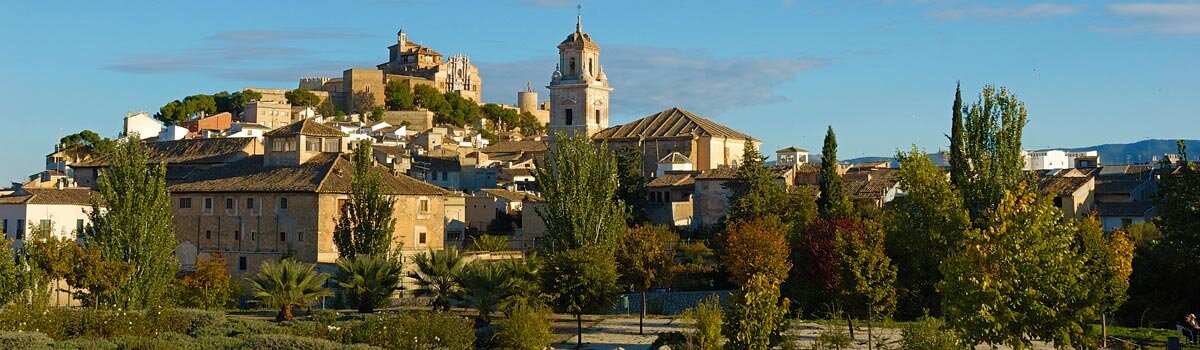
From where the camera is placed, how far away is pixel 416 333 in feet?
74.9

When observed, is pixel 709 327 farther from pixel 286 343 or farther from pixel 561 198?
pixel 561 198

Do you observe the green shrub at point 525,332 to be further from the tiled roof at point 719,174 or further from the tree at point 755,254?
the tiled roof at point 719,174

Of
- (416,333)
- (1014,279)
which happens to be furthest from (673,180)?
(1014,279)

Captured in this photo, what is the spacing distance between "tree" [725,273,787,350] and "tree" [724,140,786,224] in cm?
2300

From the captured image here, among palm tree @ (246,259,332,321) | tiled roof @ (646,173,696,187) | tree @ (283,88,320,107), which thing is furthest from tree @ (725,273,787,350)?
tree @ (283,88,320,107)

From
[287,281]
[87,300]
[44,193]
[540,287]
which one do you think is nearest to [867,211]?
[540,287]

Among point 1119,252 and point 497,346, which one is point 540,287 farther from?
point 1119,252

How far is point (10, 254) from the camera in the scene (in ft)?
98.8

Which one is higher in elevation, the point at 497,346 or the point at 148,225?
the point at 148,225

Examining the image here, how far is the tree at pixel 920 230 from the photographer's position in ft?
86.4

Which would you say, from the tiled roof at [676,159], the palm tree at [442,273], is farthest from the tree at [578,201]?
the tiled roof at [676,159]

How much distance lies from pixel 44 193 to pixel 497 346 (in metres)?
28.7

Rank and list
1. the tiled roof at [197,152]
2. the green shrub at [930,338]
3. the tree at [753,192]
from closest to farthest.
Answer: the green shrub at [930,338]
the tree at [753,192]
the tiled roof at [197,152]

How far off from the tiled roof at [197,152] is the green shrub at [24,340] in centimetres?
2955
